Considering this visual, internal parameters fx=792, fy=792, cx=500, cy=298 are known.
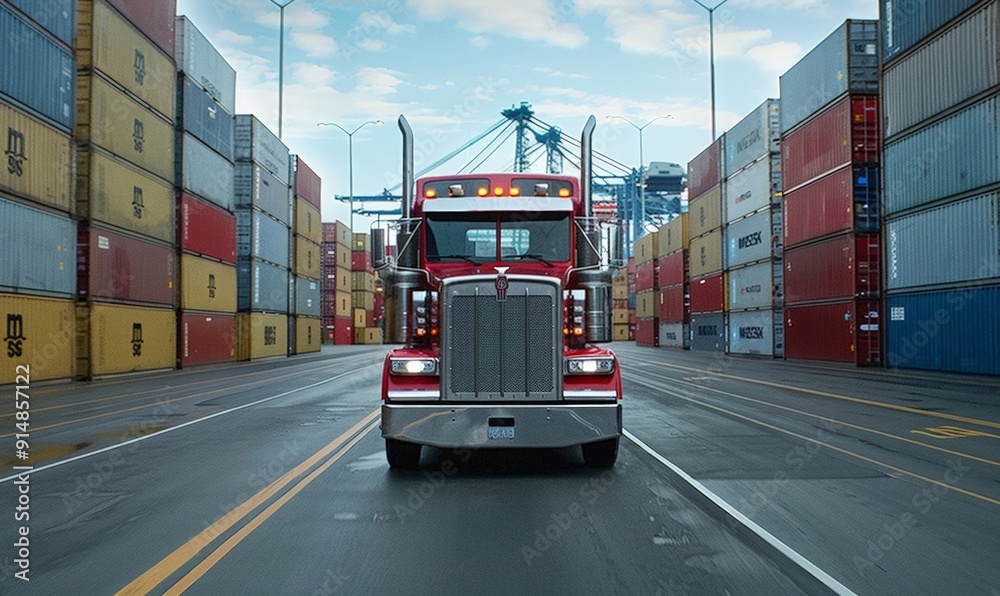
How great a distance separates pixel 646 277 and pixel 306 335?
1255 inches

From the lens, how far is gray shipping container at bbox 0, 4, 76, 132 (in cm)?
2227

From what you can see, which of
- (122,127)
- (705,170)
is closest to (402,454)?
(122,127)

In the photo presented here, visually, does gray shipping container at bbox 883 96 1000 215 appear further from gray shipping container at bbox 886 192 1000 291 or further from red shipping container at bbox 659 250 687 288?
red shipping container at bbox 659 250 687 288

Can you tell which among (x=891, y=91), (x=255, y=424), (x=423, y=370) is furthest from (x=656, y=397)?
(x=891, y=91)

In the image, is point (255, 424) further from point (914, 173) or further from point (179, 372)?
point (914, 173)

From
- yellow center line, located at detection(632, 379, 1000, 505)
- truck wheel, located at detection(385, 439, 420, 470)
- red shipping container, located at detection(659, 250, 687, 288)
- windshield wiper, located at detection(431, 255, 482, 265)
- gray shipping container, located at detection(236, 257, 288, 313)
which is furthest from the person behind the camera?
red shipping container, located at detection(659, 250, 687, 288)

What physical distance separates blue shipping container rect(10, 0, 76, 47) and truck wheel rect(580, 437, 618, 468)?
74.3 ft

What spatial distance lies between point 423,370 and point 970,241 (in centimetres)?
2255

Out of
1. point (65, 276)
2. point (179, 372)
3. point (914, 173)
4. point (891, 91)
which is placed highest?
point (891, 91)

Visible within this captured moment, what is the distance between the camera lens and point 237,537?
238 inches

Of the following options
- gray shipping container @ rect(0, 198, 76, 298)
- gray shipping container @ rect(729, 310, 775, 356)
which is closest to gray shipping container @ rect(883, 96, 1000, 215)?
gray shipping container @ rect(729, 310, 775, 356)

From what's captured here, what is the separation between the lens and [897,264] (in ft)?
95.8

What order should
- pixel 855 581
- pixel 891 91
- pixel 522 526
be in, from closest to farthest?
pixel 855 581 < pixel 522 526 < pixel 891 91

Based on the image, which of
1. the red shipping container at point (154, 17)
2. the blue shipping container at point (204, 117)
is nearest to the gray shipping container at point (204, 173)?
the blue shipping container at point (204, 117)
